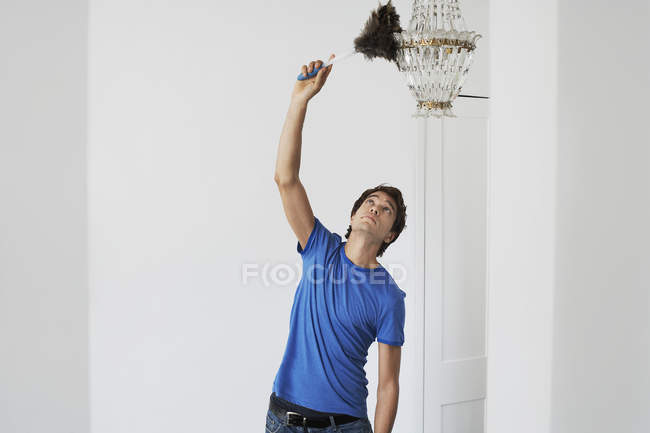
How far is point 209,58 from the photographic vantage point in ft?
7.46

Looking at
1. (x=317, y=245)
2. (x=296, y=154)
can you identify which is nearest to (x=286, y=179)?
(x=296, y=154)

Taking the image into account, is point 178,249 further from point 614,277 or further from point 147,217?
point 614,277

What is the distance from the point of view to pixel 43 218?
205 cm

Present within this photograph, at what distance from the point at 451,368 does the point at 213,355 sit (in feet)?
3.98

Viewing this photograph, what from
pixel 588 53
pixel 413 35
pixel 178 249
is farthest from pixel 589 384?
pixel 178 249

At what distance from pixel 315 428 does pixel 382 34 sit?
44.4 inches

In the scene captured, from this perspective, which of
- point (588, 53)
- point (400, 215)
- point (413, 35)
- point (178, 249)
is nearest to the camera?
point (413, 35)

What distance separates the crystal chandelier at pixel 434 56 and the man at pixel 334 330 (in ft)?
1.70

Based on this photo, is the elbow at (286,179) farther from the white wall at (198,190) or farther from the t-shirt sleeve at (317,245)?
the white wall at (198,190)

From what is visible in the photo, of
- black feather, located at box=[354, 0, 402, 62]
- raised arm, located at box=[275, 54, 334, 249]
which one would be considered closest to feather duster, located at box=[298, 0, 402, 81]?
black feather, located at box=[354, 0, 402, 62]

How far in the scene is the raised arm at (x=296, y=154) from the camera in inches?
62.9

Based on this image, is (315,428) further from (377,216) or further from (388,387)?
(377,216)

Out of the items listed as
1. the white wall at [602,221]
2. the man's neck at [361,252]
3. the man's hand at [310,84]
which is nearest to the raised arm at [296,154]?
the man's hand at [310,84]

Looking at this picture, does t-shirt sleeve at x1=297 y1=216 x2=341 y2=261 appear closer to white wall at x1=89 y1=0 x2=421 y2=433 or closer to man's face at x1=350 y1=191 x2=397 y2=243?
man's face at x1=350 y1=191 x2=397 y2=243
